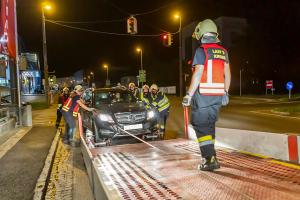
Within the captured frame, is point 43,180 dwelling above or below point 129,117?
below

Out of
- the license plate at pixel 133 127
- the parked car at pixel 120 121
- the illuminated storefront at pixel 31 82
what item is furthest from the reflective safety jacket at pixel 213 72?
the illuminated storefront at pixel 31 82

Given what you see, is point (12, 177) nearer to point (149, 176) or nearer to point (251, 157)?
point (149, 176)

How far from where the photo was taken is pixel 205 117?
4.82 meters

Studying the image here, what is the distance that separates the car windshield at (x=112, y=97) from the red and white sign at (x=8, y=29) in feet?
15.2

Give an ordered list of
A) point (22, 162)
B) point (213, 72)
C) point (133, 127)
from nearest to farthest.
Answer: point (213, 72) < point (22, 162) < point (133, 127)

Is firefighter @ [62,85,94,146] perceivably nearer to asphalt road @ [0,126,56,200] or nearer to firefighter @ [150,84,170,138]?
asphalt road @ [0,126,56,200]

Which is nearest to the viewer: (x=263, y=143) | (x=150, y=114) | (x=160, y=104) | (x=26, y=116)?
(x=263, y=143)

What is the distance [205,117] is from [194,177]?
0.85 m

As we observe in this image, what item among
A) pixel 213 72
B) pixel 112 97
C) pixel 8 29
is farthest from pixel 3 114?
pixel 213 72

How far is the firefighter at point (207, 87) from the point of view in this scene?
4680 millimetres

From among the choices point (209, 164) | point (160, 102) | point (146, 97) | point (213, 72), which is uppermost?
point (213, 72)

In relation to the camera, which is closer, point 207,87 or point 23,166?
point 207,87

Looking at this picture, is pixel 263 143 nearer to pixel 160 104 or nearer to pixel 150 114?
pixel 150 114

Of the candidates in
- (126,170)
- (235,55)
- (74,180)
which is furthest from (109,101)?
(235,55)
